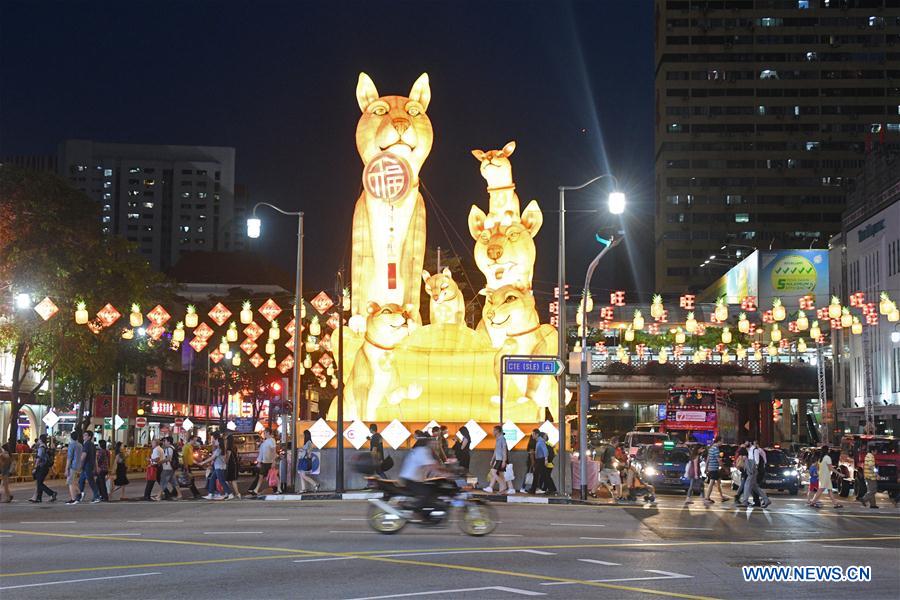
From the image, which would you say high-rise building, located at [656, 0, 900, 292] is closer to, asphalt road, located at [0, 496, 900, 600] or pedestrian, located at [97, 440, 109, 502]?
pedestrian, located at [97, 440, 109, 502]

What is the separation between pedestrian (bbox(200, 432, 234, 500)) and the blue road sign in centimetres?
783

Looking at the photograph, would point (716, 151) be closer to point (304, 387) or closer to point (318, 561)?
point (304, 387)

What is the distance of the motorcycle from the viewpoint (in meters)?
18.8

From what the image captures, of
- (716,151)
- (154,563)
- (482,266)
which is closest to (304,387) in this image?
(482,266)

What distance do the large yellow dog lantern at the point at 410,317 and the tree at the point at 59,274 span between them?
10098mm

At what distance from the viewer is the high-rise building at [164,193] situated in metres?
175

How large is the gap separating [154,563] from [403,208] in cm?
2428

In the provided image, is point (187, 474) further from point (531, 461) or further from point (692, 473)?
point (692, 473)

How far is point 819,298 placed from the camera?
91500 millimetres

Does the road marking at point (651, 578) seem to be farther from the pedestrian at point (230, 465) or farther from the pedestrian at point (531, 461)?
the pedestrian at point (230, 465)

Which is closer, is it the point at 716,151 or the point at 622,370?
the point at 622,370

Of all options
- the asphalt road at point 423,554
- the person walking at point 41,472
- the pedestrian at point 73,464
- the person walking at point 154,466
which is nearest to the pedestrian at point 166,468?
the person walking at point 154,466

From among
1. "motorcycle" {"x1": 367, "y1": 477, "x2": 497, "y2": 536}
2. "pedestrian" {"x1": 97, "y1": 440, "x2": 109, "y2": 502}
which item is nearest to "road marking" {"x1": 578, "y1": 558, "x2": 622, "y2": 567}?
"motorcycle" {"x1": 367, "y1": 477, "x2": 497, "y2": 536}

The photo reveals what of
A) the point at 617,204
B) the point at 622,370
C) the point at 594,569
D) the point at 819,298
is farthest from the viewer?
the point at 819,298
